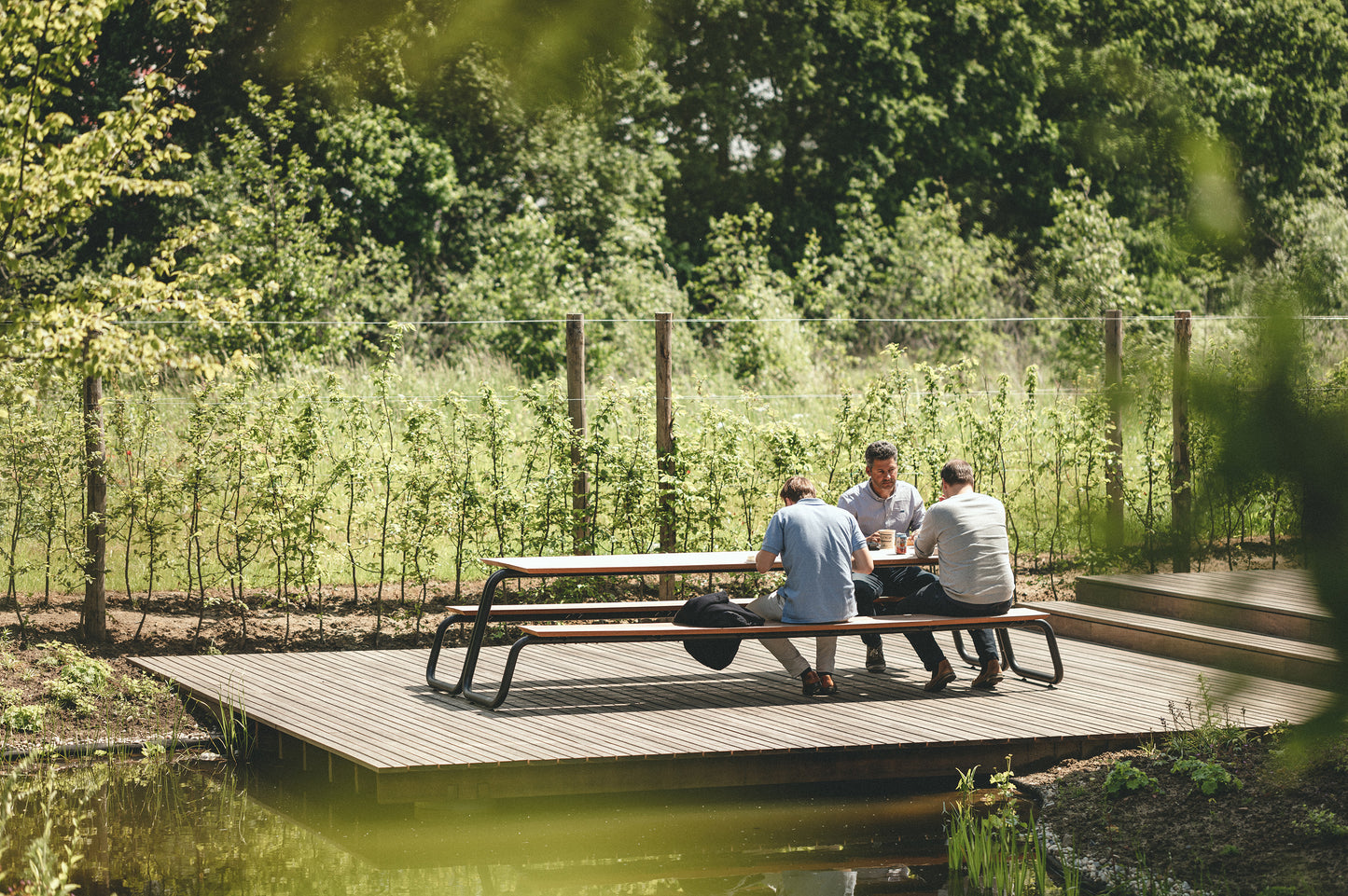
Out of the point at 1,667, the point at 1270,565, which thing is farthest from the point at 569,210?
the point at 1270,565

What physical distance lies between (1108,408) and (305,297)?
15.5 metres

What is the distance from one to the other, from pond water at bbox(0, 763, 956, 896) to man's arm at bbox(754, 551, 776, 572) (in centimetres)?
101

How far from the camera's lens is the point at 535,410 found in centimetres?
904

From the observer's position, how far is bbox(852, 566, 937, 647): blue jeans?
7332 mm

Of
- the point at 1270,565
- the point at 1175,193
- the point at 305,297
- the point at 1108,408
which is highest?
the point at 305,297

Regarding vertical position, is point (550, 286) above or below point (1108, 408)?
above

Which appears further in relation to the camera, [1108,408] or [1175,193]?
[1108,408]

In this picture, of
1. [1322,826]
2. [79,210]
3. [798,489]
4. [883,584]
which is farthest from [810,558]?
[79,210]

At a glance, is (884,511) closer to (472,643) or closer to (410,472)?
→ (472,643)

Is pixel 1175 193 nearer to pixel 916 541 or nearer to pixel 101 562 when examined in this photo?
pixel 916 541

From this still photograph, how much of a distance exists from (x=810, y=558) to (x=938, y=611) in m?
0.79

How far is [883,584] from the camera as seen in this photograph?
7734mm

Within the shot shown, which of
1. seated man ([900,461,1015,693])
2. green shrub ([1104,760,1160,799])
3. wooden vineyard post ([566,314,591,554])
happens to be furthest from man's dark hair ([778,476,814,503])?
wooden vineyard post ([566,314,591,554])

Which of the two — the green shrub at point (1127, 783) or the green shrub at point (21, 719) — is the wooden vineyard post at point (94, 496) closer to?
the green shrub at point (21, 719)
